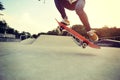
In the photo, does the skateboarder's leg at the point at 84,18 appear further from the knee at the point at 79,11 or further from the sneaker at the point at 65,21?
→ the sneaker at the point at 65,21

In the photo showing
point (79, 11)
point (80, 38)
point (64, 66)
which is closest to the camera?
point (64, 66)

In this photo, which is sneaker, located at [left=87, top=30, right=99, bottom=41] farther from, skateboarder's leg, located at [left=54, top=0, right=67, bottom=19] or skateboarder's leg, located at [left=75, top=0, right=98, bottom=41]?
skateboarder's leg, located at [left=54, top=0, right=67, bottom=19]

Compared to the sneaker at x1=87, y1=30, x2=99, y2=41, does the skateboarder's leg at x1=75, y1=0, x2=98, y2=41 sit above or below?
above

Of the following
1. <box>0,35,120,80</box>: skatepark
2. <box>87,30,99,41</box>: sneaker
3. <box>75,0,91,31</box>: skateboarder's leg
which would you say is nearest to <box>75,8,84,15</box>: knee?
<box>75,0,91,31</box>: skateboarder's leg

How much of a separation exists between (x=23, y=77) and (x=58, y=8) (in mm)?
1227

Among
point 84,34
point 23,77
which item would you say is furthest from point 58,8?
point 23,77

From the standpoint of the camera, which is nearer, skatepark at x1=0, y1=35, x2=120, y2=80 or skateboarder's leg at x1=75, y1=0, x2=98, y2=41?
skatepark at x1=0, y1=35, x2=120, y2=80

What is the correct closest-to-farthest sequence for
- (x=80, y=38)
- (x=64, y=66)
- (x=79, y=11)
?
(x=64, y=66) < (x=79, y=11) < (x=80, y=38)

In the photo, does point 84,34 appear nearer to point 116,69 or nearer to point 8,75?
point 116,69

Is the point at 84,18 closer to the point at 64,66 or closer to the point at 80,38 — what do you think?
the point at 80,38

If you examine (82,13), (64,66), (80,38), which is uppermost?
(82,13)

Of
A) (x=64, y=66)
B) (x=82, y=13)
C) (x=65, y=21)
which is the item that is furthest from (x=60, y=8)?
(x=64, y=66)

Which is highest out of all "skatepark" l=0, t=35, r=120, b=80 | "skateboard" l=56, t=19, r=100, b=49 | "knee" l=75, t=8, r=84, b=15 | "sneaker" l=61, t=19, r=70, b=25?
"knee" l=75, t=8, r=84, b=15

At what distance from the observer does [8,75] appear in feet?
7.23
